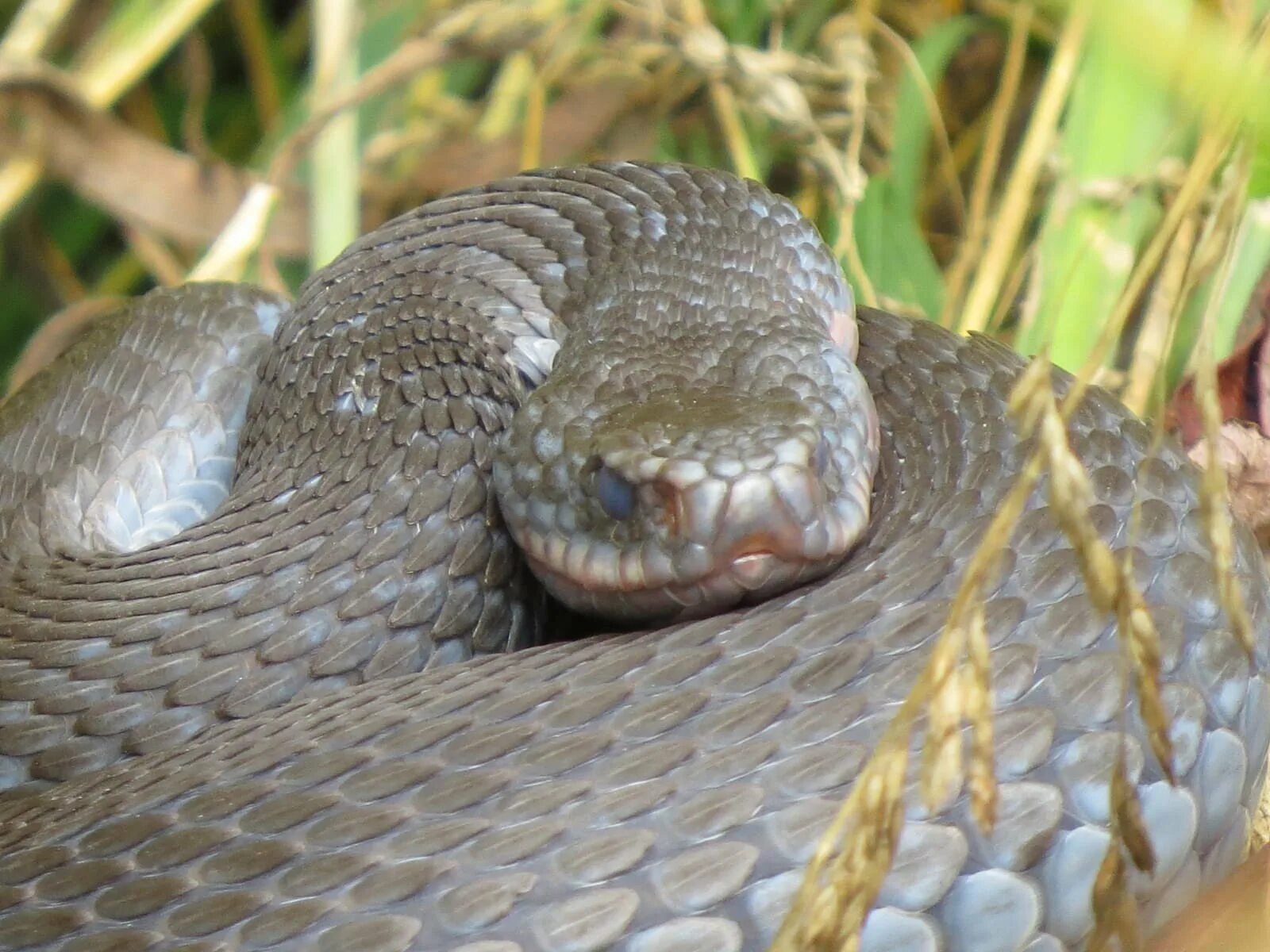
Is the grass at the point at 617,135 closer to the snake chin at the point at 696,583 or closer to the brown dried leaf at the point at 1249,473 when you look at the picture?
the brown dried leaf at the point at 1249,473

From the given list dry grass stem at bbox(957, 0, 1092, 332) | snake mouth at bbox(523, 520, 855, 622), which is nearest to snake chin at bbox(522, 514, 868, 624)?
snake mouth at bbox(523, 520, 855, 622)

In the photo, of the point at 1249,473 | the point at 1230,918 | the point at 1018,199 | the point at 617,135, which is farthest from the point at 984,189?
the point at 1230,918

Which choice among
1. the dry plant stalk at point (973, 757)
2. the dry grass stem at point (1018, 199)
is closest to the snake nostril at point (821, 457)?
the dry plant stalk at point (973, 757)

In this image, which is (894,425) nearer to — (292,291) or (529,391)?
(529,391)

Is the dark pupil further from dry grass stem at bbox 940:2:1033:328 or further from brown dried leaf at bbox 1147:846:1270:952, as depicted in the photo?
dry grass stem at bbox 940:2:1033:328

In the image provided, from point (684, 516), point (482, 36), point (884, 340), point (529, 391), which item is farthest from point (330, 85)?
point (684, 516)

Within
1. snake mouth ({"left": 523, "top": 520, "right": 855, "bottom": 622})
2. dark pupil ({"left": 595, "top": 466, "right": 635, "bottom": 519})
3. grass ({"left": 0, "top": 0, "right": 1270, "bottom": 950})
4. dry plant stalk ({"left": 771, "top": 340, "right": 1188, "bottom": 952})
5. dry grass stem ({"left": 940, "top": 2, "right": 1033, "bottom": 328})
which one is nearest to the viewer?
dry plant stalk ({"left": 771, "top": 340, "right": 1188, "bottom": 952})

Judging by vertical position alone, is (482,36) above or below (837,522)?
above

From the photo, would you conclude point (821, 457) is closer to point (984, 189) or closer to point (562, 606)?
point (562, 606)
